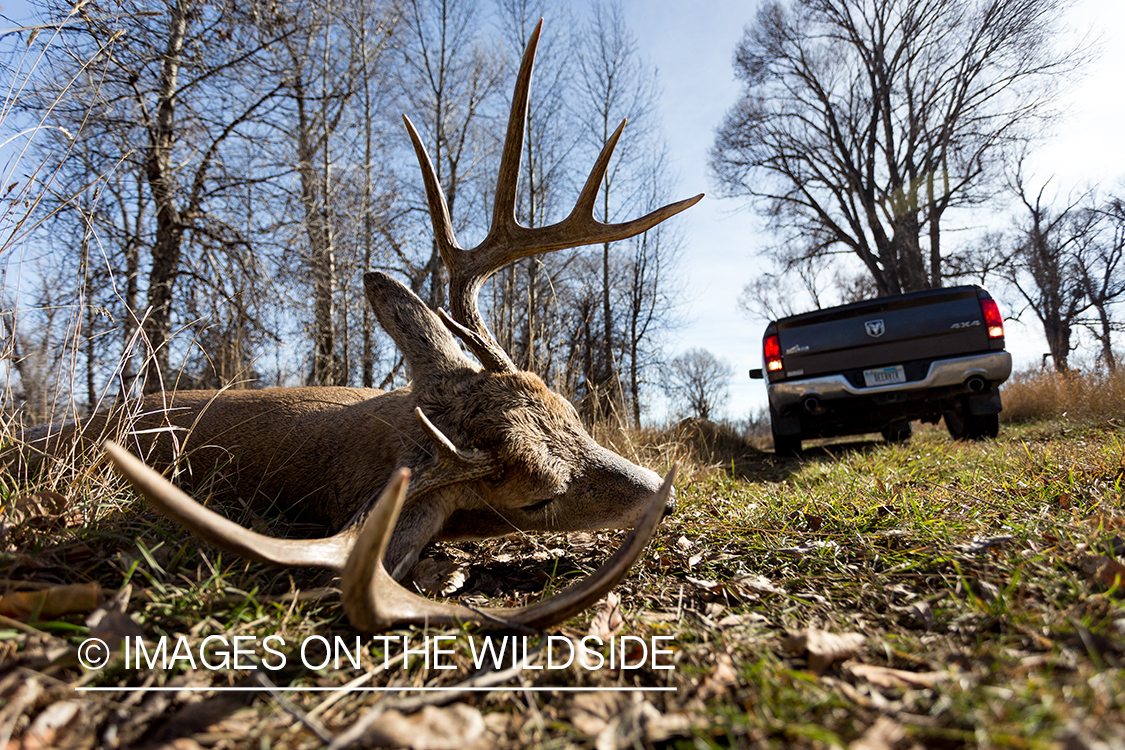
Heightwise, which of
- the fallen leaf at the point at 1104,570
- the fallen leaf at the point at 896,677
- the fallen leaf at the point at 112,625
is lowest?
the fallen leaf at the point at 896,677

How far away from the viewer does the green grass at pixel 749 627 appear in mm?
1020

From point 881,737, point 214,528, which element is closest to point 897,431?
point 881,737

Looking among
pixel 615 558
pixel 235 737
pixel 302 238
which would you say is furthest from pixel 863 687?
pixel 302 238

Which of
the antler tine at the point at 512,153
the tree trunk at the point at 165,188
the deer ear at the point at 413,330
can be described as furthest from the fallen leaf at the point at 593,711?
the tree trunk at the point at 165,188

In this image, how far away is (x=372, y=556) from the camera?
49.7 inches

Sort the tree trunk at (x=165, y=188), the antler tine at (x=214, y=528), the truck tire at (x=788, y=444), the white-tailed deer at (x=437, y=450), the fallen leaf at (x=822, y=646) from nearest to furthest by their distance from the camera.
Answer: the antler tine at (x=214, y=528) < the fallen leaf at (x=822, y=646) < the white-tailed deer at (x=437, y=450) < the truck tire at (x=788, y=444) < the tree trunk at (x=165, y=188)

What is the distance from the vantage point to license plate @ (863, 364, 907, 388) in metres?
5.90

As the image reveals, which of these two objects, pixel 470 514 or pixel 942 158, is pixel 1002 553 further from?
pixel 942 158

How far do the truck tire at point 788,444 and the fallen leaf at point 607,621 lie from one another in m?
5.52

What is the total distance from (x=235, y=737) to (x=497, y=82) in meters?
20.2

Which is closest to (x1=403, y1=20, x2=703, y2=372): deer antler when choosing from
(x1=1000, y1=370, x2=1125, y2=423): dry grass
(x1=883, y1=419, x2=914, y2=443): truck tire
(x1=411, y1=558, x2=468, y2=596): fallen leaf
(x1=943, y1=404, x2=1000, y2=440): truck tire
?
(x1=411, y1=558, x2=468, y2=596): fallen leaf

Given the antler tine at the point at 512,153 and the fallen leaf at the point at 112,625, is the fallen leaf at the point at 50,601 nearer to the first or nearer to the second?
the fallen leaf at the point at 112,625

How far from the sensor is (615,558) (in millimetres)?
1507

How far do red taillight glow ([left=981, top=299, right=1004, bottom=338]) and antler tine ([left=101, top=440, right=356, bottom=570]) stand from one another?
22.5 ft
